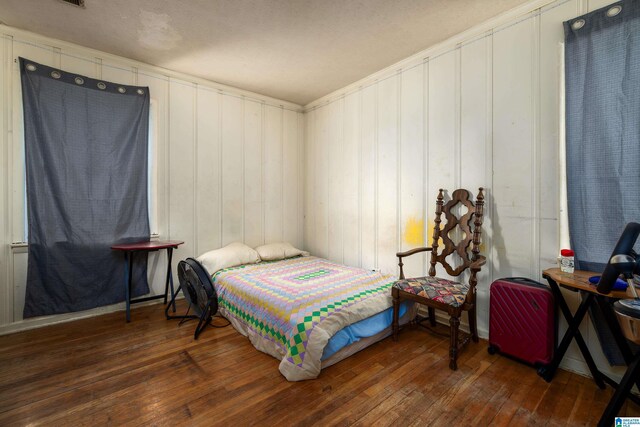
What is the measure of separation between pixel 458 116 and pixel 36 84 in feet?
13.5

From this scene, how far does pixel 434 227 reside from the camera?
296 cm

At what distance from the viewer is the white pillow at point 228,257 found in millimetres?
3574

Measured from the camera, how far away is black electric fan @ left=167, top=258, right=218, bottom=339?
8.70 feet

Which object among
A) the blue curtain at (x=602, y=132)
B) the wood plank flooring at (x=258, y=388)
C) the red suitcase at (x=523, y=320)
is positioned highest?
the blue curtain at (x=602, y=132)

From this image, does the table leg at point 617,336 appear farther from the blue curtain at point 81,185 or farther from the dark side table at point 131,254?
the blue curtain at point 81,185

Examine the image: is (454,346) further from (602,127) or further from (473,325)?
(602,127)

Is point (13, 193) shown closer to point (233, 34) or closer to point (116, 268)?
point (116, 268)

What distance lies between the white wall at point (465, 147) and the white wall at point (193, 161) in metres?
0.94

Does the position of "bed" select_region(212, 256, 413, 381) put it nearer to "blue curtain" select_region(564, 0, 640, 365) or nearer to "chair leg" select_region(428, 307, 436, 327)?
"chair leg" select_region(428, 307, 436, 327)

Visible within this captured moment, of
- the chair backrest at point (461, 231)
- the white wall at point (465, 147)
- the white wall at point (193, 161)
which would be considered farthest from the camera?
the white wall at point (193, 161)

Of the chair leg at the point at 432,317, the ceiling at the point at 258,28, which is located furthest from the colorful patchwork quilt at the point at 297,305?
the ceiling at the point at 258,28

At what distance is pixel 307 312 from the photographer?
225 cm

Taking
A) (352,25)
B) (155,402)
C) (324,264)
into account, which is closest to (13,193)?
(155,402)

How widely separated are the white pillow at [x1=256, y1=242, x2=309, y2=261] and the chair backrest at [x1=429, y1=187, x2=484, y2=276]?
2.11 m
